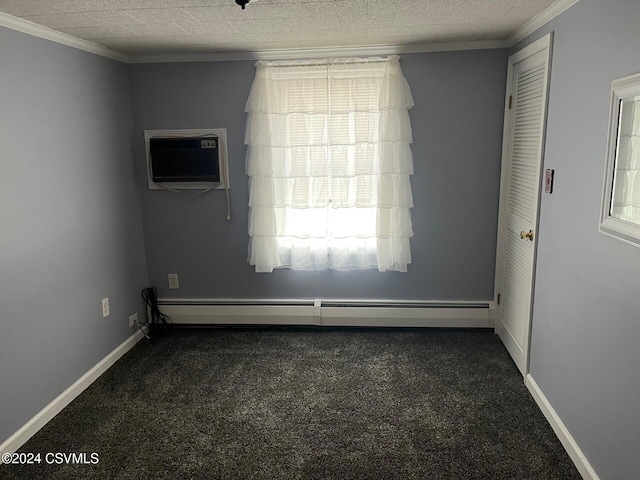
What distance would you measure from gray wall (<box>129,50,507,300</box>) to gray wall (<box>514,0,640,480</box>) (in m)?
0.83

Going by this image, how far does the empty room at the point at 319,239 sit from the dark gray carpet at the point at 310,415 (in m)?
0.02

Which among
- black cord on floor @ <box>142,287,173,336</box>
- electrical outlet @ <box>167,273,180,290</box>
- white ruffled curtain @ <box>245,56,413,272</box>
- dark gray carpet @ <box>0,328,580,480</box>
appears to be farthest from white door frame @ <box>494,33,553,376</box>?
black cord on floor @ <box>142,287,173,336</box>

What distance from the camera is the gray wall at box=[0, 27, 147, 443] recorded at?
223 cm

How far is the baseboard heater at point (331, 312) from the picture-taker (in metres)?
3.49

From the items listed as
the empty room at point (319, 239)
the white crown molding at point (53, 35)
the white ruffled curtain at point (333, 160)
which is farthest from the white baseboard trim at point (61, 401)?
the white crown molding at point (53, 35)

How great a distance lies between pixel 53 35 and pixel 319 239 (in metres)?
2.13

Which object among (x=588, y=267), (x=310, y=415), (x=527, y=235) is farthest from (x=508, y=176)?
(x=310, y=415)

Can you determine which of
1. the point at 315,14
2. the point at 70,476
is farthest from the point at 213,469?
the point at 315,14

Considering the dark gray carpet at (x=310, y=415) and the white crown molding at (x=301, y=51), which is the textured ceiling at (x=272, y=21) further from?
the dark gray carpet at (x=310, y=415)

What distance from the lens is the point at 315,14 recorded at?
2340 mm

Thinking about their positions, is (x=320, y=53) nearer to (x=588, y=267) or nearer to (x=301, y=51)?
(x=301, y=51)

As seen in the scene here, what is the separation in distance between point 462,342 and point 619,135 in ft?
6.48

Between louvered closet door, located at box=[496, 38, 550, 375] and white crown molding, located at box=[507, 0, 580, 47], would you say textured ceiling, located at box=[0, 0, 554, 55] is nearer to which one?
white crown molding, located at box=[507, 0, 580, 47]

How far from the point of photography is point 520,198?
2951 mm
